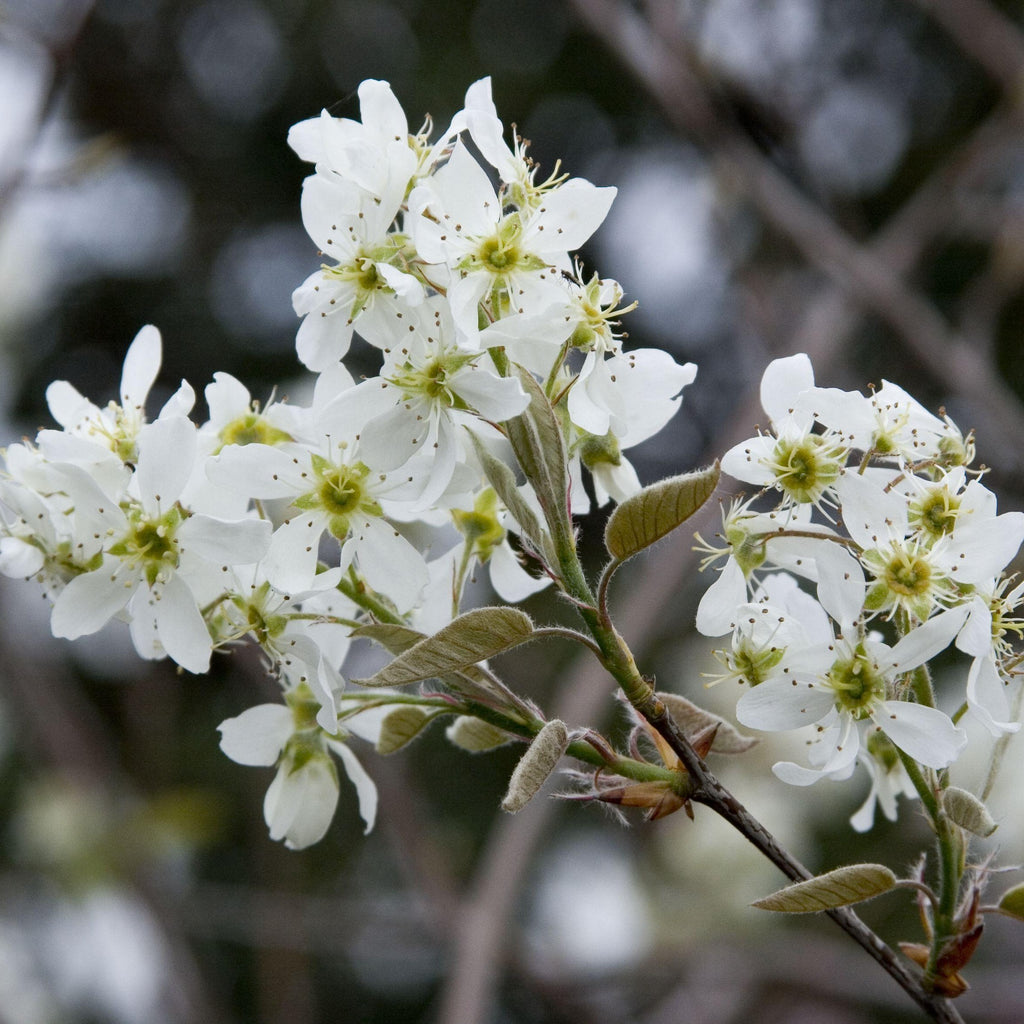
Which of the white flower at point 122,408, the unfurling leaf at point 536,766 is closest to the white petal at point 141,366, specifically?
the white flower at point 122,408

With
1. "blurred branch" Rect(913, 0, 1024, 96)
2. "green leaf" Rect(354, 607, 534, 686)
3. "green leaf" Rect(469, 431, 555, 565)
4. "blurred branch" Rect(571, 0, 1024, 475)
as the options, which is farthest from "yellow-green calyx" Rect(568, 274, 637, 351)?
Result: "blurred branch" Rect(913, 0, 1024, 96)

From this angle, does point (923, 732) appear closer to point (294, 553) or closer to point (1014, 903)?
point (1014, 903)

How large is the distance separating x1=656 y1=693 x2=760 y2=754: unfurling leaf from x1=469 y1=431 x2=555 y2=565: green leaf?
20 centimetres

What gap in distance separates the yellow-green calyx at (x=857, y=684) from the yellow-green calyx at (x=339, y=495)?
38cm

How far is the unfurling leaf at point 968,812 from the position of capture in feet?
2.76

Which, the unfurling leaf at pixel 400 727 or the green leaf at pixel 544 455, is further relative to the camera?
the unfurling leaf at pixel 400 727

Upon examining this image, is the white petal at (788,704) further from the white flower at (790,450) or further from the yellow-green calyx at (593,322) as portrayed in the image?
the yellow-green calyx at (593,322)

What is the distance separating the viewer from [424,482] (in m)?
0.91

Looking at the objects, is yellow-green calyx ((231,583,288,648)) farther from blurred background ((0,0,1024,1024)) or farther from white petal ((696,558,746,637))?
blurred background ((0,0,1024,1024))

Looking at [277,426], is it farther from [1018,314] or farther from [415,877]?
[1018,314]

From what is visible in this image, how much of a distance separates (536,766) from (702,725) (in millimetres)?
251

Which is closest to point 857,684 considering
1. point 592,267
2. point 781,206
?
point 781,206

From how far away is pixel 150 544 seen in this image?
0.95 m

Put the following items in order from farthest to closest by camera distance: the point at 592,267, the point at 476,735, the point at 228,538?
the point at 592,267 < the point at 476,735 < the point at 228,538
